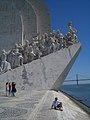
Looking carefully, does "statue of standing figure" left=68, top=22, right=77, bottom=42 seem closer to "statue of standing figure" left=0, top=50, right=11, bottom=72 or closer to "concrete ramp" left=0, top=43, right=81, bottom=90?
"concrete ramp" left=0, top=43, right=81, bottom=90

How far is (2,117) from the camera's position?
6.56 m

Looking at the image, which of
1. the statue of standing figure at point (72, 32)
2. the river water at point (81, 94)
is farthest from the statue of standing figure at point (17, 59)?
the river water at point (81, 94)

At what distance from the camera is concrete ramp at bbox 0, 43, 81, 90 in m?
15.2

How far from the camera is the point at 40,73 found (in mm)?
15328

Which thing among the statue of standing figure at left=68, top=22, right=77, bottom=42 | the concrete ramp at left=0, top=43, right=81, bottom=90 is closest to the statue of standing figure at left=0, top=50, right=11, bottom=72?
the concrete ramp at left=0, top=43, right=81, bottom=90

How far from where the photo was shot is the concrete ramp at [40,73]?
15172mm

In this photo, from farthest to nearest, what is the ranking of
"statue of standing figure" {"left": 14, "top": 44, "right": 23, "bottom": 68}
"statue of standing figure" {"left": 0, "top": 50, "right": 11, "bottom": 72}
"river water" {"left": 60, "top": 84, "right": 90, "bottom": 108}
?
"river water" {"left": 60, "top": 84, "right": 90, "bottom": 108}
"statue of standing figure" {"left": 14, "top": 44, "right": 23, "bottom": 68}
"statue of standing figure" {"left": 0, "top": 50, "right": 11, "bottom": 72}

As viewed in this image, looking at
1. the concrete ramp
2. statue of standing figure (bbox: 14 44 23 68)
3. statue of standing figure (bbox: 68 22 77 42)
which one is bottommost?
the concrete ramp

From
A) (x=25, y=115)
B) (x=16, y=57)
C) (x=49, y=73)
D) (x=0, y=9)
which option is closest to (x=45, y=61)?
(x=49, y=73)

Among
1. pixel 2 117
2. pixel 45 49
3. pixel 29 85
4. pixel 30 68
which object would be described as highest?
pixel 45 49

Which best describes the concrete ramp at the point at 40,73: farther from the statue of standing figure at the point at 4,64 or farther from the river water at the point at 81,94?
the river water at the point at 81,94

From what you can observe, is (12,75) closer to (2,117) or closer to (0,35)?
(0,35)

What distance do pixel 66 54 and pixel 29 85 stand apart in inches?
113

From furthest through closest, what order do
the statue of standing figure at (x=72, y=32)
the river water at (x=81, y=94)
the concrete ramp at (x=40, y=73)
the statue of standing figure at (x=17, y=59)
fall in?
the river water at (x=81, y=94), the statue of standing figure at (x=72, y=32), the statue of standing figure at (x=17, y=59), the concrete ramp at (x=40, y=73)
